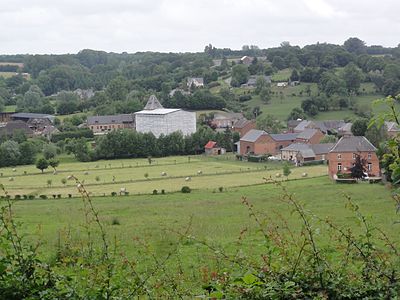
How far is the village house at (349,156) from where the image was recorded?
47312mm

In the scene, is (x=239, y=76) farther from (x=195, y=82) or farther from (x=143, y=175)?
(x=143, y=175)

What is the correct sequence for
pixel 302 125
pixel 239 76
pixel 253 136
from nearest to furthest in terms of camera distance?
pixel 253 136 → pixel 302 125 → pixel 239 76

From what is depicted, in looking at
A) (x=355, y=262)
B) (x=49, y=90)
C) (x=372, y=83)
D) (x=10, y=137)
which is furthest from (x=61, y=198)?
(x=49, y=90)

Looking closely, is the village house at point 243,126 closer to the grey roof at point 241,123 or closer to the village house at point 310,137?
the grey roof at point 241,123

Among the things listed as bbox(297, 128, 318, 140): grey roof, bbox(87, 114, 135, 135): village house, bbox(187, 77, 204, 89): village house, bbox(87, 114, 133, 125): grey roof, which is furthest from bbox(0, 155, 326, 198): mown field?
bbox(187, 77, 204, 89): village house

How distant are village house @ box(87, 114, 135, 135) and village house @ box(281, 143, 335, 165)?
131 feet

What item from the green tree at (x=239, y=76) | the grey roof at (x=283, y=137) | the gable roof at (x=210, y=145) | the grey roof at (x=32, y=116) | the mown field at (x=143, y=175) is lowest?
the mown field at (x=143, y=175)

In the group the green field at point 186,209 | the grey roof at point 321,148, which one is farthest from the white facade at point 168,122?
the grey roof at point 321,148

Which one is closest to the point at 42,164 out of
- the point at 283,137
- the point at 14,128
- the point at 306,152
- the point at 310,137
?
the point at 306,152

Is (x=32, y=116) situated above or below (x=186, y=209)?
above

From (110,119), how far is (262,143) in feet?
121

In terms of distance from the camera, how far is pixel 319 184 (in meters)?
41.6

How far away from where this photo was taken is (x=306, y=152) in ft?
213

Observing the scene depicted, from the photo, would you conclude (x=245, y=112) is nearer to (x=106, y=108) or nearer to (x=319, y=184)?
(x=106, y=108)
